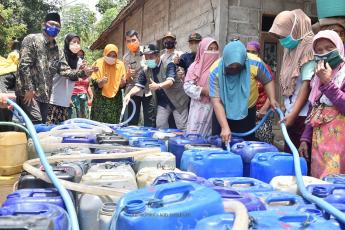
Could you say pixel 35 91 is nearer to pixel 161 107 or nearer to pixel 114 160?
pixel 161 107

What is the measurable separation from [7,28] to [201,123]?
47.7 feet

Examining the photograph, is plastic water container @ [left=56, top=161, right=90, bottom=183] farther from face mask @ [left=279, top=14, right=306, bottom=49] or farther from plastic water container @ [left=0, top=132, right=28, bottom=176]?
face mask @ [left=279, top=14, right=306, bottom=49]

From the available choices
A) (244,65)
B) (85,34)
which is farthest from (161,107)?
(85,34)

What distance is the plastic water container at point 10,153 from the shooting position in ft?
8.59

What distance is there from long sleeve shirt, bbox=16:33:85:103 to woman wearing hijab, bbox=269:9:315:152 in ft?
8.00

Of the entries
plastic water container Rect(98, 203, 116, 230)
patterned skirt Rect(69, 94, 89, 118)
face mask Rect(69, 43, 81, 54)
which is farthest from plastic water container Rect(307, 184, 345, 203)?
patterned skirt Rect(69, 94, 89, 118)

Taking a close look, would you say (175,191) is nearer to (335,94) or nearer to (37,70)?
(335,94)

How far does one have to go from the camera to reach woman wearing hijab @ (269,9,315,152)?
3.20 meters

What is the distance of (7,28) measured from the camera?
646 inches

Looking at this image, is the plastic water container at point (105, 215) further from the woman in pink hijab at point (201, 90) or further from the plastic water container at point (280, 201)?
the woman in pink hijab at point (201, 90)

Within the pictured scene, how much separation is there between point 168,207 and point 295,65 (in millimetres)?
2387

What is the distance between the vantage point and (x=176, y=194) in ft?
4.61

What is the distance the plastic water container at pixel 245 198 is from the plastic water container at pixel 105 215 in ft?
1.40

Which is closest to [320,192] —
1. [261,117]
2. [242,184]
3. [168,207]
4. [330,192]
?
[330,192]
